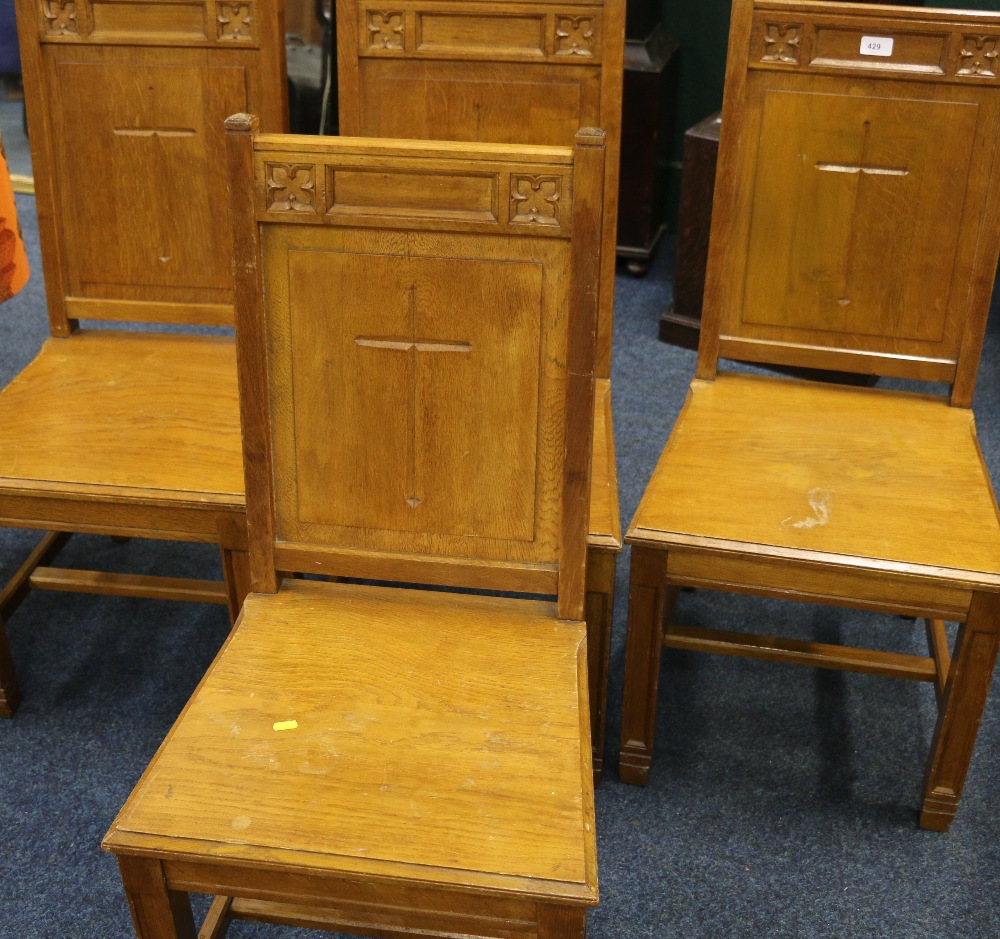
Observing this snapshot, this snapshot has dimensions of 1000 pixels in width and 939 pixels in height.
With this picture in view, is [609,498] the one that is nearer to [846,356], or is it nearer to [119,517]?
[846,356]

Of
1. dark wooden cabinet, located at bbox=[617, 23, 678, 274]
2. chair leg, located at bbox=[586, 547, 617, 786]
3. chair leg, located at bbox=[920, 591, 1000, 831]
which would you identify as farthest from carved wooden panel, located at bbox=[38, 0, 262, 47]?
dark wooden cabinet, located at bbox=[617, 23, 678, 274]

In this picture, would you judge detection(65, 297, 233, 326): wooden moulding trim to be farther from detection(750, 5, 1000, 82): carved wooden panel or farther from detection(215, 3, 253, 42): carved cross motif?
detection(750, 5, 1000, 82): carved wooden panel

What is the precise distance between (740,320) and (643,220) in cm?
158

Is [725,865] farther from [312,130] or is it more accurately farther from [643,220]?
[312,130]

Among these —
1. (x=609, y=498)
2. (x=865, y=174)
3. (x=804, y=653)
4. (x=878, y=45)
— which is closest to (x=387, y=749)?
(x=609, y=498)

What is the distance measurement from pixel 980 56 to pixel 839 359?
0.51m

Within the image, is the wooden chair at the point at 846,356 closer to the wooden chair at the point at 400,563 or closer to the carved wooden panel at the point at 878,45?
the carved wooden panel at the point at 878,45

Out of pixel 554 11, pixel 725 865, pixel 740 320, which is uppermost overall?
pixel 554 11

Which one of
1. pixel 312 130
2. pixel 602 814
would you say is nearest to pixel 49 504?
pixel 602 814

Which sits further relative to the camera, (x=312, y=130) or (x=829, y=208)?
(x=312, y=130)

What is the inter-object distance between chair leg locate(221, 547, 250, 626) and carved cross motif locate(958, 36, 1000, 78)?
4.33 feet

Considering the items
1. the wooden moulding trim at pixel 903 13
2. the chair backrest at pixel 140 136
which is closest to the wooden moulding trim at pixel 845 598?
the wooden moulding trim at pixel 903 13

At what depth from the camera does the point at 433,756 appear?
1.29 m

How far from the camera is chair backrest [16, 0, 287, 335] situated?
6.35 feet
